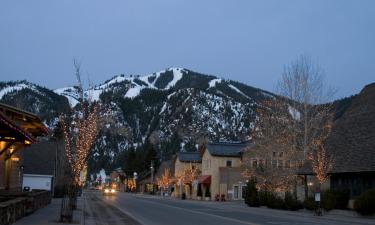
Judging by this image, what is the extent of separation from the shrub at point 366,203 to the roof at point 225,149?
4174cm

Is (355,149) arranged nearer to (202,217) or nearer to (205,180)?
(202,217)

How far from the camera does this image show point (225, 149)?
79812 millimetres

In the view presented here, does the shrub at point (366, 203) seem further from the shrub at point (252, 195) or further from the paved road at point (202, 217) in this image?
the shrub at point (252, 195)

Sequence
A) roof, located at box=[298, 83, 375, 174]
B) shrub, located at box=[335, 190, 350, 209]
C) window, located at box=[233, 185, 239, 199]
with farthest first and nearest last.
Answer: window, located at box=[233, 185, 239, 199], shrub, located at box=[335, 190, 350, 209], roof, located at box=[298, 83, 375, 174]

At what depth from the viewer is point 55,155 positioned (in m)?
62.6

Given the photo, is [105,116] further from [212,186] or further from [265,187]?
[212,186]

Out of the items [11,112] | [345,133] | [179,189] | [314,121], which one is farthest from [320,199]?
[179,189]

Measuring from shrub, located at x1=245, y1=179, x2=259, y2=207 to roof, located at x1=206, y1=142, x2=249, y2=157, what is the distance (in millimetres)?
20670

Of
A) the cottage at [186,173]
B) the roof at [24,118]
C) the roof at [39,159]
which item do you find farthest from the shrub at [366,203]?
the cottage at [186,173]

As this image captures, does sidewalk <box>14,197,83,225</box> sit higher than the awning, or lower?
lower

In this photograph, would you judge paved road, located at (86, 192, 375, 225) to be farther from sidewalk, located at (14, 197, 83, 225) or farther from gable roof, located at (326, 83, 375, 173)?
gable roof, located at (326, 83, 375, 173)

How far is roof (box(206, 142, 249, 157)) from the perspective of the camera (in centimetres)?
7862

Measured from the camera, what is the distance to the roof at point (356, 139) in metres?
39.5

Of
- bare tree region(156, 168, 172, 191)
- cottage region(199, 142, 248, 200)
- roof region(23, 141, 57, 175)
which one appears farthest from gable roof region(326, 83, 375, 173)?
bare tree region(156, 168, 172, 191)
